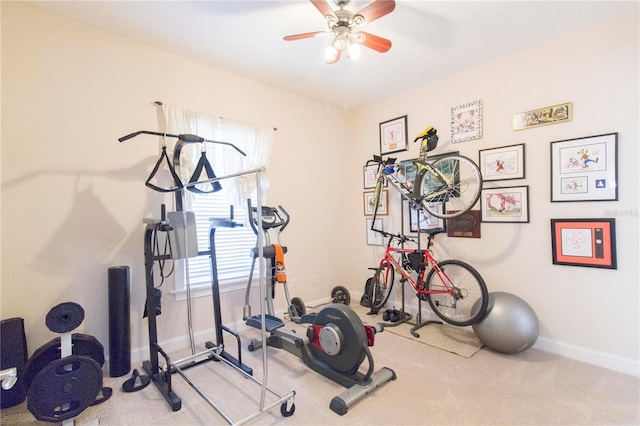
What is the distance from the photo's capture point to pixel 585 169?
267cm

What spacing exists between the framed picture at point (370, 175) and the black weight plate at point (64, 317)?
11.9 feet

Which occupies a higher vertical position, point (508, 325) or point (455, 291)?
point (455, 291)

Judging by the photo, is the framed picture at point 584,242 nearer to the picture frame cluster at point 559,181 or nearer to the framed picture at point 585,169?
the picture frame cluster at point 559,181

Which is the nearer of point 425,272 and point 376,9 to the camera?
point 376,9

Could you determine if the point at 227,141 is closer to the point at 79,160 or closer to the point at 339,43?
the point at 79,160

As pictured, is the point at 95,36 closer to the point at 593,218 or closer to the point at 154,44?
the point at 154,44

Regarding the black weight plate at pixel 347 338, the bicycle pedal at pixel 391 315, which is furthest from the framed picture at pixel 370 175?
the black weight plate at pixel 347 338

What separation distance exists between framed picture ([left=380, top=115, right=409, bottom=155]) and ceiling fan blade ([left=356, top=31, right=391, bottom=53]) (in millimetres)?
1810

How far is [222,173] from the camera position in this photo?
3324mm

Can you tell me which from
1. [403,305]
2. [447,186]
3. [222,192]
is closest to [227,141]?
[222,192]

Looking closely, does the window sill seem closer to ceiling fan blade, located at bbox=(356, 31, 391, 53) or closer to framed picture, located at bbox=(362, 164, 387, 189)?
framed picture, located at bbox=(362, 164, 387, 189)

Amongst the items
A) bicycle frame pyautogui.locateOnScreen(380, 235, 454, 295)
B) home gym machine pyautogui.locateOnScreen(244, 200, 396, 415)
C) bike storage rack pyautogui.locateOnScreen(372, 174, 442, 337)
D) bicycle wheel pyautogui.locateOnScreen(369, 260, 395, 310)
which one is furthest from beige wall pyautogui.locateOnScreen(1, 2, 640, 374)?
home gym machine pyautogui.locateOnScreen(244, 200, 396, 415)

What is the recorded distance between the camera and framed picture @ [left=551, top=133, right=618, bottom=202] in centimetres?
254

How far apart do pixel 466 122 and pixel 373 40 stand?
5.87 feet
